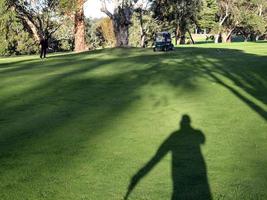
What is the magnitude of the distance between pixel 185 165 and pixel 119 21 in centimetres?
4843

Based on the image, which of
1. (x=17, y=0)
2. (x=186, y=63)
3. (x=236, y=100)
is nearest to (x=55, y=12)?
(x=17, y=0)

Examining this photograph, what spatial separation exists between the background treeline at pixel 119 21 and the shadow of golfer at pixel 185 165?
144 ft

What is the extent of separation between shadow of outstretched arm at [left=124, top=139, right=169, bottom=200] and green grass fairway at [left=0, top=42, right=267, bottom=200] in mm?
21

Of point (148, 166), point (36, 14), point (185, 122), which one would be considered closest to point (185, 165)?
point (148, 166)

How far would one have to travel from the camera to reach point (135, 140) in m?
11.7

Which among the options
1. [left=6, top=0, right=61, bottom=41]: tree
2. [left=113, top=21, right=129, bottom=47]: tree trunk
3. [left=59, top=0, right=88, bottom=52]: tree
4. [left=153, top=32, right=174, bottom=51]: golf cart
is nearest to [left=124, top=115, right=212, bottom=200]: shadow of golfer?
[left=153, top=32, right=174, bottom=51]: golf cart

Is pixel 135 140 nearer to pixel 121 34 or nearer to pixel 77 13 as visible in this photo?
pixel 77 13

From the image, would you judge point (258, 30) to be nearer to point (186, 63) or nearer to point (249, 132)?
point (186, 63)

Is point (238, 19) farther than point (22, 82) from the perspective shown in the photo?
Yes

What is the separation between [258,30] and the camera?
10231cm

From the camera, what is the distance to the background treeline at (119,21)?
57125mm

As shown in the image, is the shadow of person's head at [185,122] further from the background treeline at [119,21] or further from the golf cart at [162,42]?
the background treeline at [119,21]

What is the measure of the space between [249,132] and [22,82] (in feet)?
46.6

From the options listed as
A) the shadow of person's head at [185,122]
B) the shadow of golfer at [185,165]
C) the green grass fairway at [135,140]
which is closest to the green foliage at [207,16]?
the green grass fairway at [135,140]
